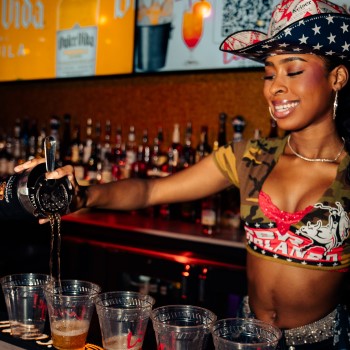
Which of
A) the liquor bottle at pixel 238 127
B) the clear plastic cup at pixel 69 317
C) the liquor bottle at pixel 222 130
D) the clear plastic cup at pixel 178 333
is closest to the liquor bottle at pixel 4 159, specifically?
the liquor bottle at pixel 222 130

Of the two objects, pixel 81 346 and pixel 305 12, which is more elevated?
pixel 305 12

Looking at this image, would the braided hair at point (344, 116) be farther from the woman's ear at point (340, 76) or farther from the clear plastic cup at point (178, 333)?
the clear plastic cup at point (178, 333)

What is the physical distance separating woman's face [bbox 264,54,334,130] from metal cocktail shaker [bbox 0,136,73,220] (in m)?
0.72

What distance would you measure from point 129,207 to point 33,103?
117 inches

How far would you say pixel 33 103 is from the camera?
4.59 meters

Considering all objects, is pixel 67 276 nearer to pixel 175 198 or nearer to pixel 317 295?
pixel 175 198

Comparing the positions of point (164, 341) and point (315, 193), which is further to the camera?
point (315, 193)

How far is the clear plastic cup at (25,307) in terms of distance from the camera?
119 centimetres

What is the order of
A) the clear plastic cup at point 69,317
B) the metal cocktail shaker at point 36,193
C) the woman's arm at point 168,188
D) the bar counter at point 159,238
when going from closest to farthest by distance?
the clear plastic cup at point 69,317
the metal cocktail shaker at point 36,193
the woman's arm at point 168,188
the bar counter at point 159,238

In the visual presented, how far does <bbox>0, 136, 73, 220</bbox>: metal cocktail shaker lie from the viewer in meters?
1.30

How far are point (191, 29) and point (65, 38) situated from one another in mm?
1102

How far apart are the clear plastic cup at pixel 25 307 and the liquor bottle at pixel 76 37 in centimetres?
274

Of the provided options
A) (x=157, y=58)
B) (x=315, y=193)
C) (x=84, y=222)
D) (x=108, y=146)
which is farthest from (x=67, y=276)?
(x=315, y=193)

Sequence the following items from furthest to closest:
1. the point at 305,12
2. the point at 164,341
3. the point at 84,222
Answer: the point at 84,222 < the point at 305,12 < the point at 164,341
